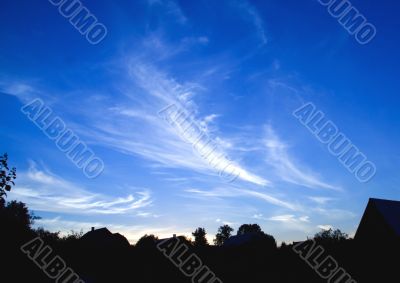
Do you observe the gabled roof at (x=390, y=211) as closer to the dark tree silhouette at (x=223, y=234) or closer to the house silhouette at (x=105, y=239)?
the house silhouette at (x=105, y=239)

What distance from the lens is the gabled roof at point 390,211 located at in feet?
101

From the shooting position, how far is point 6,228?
28.0 ft

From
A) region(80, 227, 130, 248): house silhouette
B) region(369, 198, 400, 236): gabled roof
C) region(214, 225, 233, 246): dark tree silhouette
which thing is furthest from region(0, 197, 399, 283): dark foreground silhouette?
region(214, 225, 233, 246): dark tree silhouette

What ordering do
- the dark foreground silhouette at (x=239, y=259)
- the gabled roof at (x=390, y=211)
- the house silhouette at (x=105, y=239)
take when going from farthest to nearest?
the house silhouette at (x=105, y=239), the gabled roof at (x=390, y=211), the dark foreground silhouette at (x=239, y=259)

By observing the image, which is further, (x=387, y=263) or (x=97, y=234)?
(x=97, y=234)

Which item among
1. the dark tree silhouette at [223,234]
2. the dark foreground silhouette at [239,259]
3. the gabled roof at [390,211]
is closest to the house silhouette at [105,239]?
the dark foreground silhouette at [239,259]

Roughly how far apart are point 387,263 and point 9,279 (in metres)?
31.6

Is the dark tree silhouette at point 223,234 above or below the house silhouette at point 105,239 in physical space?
above

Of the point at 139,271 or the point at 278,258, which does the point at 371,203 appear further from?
the point at 139,271

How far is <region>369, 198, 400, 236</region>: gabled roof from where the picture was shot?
30798 mm

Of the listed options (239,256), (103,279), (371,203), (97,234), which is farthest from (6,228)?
(97,234)

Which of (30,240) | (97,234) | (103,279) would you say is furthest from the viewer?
(97,234)

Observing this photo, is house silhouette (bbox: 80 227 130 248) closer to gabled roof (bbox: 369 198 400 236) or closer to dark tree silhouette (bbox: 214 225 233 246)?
gabled roof (bbox: 369 198 400 236)

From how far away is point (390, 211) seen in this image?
33000 mm
